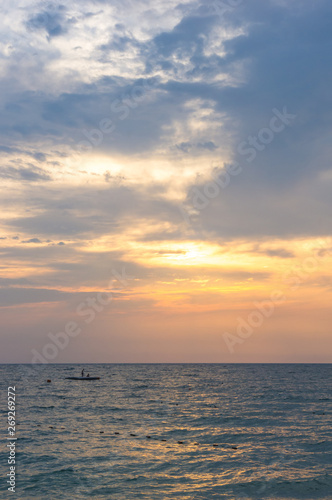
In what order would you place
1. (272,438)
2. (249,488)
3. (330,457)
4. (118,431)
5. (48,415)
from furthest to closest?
(48,415) → (118,431) → (272,438) → (330,457) → (249,488)

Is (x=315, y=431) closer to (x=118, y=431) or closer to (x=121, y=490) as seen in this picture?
(x=118, y=431)

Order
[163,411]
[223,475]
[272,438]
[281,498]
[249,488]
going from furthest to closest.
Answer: [163,411]
[272,438]
[223,475]
[249,488]
[281,498]

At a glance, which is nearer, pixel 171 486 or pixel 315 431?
pixel 171 486

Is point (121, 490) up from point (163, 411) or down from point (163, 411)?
up

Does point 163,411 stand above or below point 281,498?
below

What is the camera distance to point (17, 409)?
57.8m

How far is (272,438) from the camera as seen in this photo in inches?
1473

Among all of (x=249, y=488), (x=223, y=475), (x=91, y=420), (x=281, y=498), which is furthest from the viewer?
(x=91, y=420)

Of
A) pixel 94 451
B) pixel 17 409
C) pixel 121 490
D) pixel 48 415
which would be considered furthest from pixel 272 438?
pixel 17 409

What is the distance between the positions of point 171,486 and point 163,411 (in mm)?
34397

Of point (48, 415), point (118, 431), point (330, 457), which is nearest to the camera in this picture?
point (330, 457)

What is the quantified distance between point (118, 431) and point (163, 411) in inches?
688

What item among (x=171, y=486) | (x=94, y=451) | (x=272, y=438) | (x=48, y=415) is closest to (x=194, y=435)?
(x=272, y=438)

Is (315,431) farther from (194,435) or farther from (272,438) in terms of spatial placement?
(194,435)
